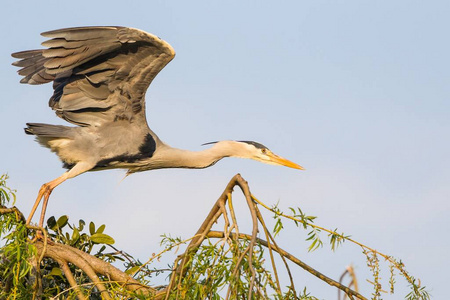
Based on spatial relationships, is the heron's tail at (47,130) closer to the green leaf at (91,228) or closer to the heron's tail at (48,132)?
the heron's tail at (48,132)

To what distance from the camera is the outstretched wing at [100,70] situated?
565cm

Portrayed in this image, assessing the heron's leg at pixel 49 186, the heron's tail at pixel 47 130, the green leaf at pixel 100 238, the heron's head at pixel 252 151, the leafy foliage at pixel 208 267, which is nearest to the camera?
the leafy foliage at pixel 208 267

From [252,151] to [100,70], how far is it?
6.13 feet

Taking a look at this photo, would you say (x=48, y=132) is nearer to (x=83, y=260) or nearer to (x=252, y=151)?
(x=252, y=151)

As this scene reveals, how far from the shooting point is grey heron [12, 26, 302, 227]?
18.7ft

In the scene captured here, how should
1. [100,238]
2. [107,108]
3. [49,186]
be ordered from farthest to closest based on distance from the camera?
[107,108] < [49,186] < [100,238]

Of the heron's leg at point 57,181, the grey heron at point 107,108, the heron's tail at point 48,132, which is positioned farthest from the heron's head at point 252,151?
the heron's tail at point 48,132

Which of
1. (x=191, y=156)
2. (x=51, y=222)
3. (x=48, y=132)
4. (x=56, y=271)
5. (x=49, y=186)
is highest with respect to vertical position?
(x=191, y=156)

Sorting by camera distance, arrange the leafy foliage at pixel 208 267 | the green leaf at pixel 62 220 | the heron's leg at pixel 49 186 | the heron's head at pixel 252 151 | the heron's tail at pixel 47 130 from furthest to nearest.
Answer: the heron's head at pixel 252 151 → the heron's tail at pixel 47 130 → the heron's leg at pixel 49 186 → the green leaf at pixel 62 220 → the leafy foliage at pixel 208 267

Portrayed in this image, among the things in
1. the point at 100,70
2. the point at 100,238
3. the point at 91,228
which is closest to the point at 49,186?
the point at 100,70

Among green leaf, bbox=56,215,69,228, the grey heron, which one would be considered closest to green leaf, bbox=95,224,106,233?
green leaf, bbox=56,215,69,228

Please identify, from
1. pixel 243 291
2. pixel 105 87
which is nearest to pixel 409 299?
pixel 243 291

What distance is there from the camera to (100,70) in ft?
20.2

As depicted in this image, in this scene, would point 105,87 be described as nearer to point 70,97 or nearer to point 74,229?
point 70,97
